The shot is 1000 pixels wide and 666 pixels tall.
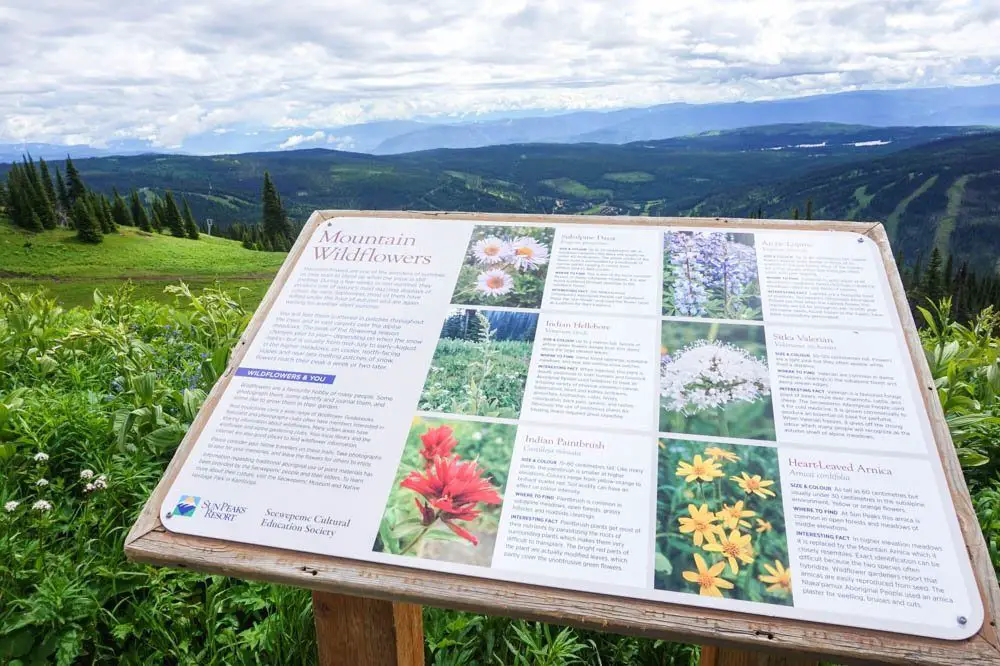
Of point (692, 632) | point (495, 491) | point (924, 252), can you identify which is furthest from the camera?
point (924, 252)

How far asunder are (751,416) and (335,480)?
129 cm

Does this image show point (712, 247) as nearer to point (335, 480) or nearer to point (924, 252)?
point (335, 480)

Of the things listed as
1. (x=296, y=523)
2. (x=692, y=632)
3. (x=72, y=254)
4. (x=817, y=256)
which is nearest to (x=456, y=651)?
(x=296, y=523)

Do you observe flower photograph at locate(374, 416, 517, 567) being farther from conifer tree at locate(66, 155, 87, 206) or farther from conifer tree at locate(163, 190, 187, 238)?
conifer tree at locate(163, 190, 187, 238)

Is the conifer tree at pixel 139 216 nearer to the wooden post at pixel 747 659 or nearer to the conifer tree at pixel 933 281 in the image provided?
the wooden post at pixel 747 659

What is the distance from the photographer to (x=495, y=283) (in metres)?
2.47

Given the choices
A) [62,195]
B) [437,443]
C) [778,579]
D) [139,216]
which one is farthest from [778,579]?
[139,216]

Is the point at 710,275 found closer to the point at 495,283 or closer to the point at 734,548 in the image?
the point at 495,283

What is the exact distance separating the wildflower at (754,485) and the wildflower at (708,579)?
0.75 feet

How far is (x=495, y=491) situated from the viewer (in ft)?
6.28

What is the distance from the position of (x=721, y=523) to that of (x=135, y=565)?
260cm

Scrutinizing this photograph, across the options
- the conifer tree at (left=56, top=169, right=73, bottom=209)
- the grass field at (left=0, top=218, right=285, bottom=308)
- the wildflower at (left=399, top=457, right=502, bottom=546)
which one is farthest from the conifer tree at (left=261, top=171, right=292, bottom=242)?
the wildflower at (left=399, top=457, right=502, bottom=546)

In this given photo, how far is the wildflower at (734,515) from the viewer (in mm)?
1795

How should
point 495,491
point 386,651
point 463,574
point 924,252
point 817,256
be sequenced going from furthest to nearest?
point 924,252, point 817,256, point 386,651, point 495,491, point 463,574
